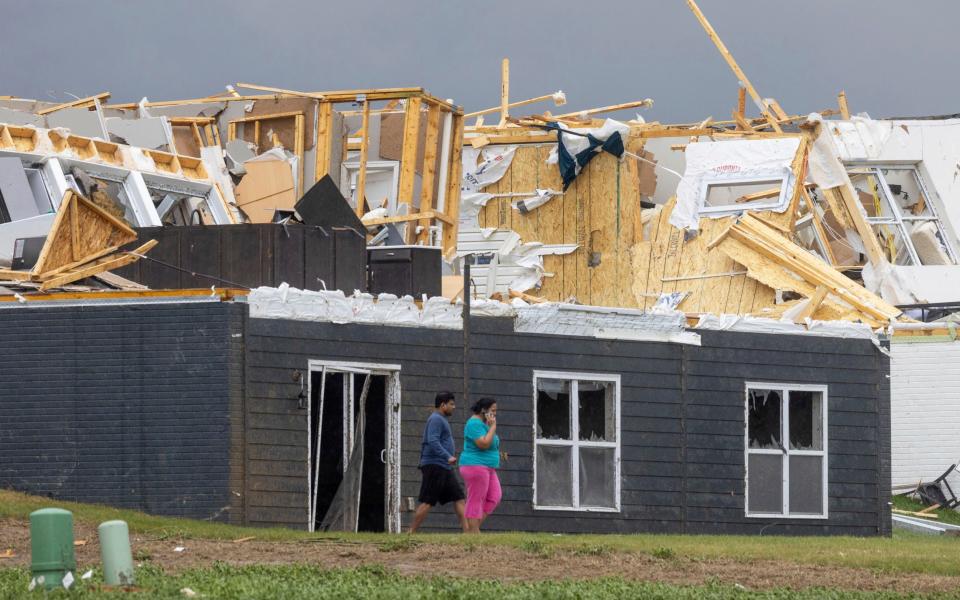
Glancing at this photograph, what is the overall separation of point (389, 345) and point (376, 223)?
5126 mm

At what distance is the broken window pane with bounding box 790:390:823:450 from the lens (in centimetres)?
1947

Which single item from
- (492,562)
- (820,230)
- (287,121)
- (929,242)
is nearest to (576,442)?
(492,562)

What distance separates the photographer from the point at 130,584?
36.1ft

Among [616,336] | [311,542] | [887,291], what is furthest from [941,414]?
[311,542]

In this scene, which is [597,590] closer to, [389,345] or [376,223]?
[389,345]

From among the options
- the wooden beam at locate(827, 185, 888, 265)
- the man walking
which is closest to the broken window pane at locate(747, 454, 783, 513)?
the man walking

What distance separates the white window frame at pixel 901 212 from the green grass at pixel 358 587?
17.9 meters

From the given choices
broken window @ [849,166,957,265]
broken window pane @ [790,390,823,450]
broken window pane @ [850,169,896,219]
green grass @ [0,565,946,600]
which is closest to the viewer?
green grass @ [0,565,946,600]

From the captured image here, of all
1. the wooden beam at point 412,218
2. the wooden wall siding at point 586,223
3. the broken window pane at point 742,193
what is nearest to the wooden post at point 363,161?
the wooden beam at point 412,218

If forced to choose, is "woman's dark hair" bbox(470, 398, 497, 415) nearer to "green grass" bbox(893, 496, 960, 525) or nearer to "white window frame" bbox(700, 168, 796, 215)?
"green grass" bbox(893, 496, 960, 525)

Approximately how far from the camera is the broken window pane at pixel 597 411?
59.9 feet

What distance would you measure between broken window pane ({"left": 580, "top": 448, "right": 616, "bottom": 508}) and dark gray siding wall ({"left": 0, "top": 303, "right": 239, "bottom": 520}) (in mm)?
4311

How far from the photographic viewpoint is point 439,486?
15.3 metres

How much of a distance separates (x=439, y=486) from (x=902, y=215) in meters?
17.0
